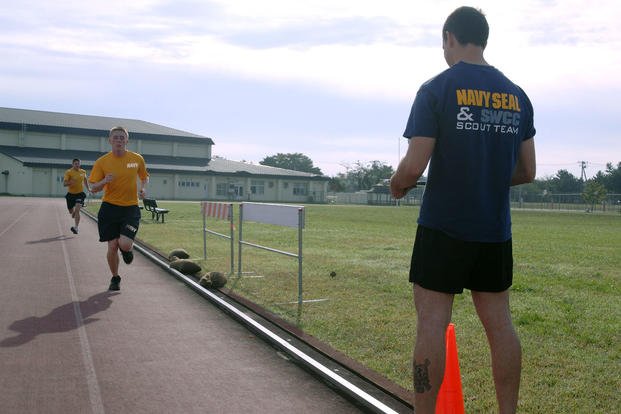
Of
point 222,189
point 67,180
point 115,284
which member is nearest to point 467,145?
point 115,284

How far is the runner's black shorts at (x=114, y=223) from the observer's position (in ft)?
27.8

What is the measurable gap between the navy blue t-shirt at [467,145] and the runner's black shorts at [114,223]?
6270 mm

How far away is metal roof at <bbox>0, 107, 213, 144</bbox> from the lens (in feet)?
255

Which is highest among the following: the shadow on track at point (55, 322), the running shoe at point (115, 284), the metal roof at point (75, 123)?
the metal roof at point (75, 123)

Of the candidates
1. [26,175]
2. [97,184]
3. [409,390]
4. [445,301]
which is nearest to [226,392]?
[409,390]

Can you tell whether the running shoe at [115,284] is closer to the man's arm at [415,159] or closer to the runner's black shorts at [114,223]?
the runner's black shorts at [114,223]

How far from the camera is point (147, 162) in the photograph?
270 feet

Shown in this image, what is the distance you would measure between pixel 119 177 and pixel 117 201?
1.07 ft

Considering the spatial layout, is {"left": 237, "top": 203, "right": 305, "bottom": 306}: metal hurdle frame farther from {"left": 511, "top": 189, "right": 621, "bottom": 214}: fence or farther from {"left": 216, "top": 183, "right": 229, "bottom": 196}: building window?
{"left": 216, "top": 183, "right": 229, "bottom": 196}: building window

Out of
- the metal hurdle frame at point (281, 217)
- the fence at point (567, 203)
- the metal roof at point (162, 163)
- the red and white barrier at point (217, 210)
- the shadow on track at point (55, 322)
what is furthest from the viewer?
the metal roof at point (162, 163)

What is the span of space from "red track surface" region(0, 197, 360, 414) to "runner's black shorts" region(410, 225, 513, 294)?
4.73 ft

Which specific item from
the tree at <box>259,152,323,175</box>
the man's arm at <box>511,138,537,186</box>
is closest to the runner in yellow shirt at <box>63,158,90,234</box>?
the man's arm at <box>511,138,537,186</box>

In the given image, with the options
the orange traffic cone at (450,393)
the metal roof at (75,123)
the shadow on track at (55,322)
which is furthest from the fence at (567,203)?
the orange traffic cone at (450,393)

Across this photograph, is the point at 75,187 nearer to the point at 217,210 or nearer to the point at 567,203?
the point at 217,210
